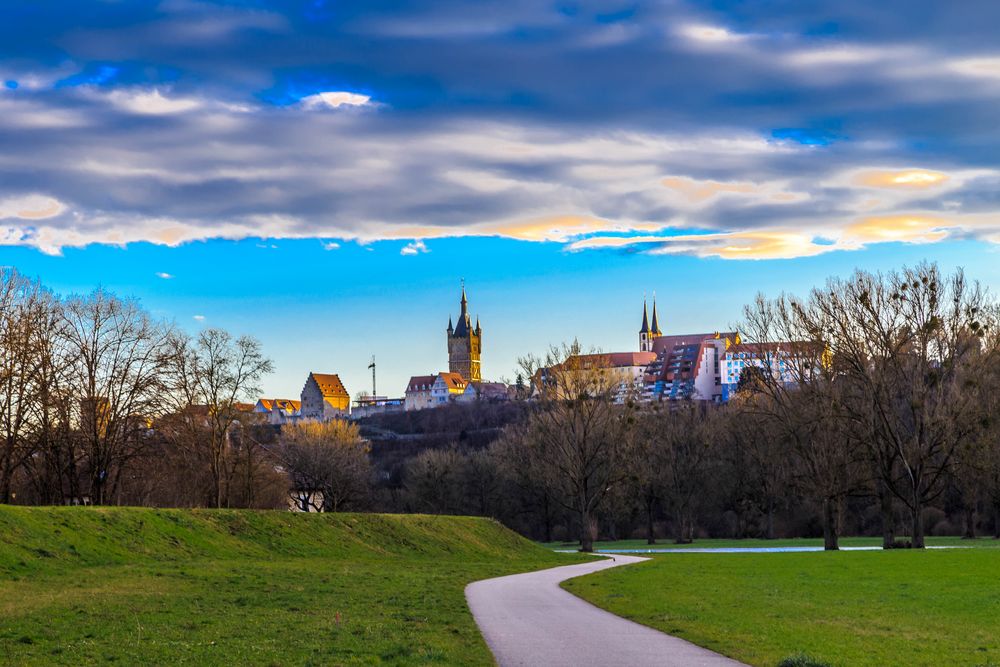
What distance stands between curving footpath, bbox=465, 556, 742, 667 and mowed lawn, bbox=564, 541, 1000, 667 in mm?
604

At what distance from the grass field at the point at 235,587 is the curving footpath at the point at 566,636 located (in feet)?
1.84

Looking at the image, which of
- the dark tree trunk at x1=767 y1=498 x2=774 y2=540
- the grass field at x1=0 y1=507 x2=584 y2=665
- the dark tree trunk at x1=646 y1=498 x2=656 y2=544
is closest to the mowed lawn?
the grass field at x1=0 y1=507 x2=584 y2=665

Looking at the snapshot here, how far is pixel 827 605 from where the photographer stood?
2477 centimetres

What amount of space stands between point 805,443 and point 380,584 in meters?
33.0

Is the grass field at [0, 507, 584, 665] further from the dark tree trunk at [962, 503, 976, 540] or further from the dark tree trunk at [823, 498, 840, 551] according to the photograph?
the dark tree trunk at [962, 503, 976, 540]

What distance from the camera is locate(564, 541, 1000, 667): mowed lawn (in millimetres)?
16875

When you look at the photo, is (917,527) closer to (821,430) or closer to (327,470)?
(821,430)

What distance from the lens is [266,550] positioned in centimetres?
4081

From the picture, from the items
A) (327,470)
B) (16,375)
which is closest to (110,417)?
(16,375)

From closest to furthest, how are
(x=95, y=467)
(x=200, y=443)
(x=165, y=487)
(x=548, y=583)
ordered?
(x=548, y=583) < (x=95, y=467) < (x=200, y=443) < (x=165, y=487)

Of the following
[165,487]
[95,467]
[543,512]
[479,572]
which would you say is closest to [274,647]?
[479,572]

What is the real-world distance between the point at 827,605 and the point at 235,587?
1454cm

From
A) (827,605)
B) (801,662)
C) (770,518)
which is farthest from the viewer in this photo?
(770,518)

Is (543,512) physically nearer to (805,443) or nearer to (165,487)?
(165,487)
